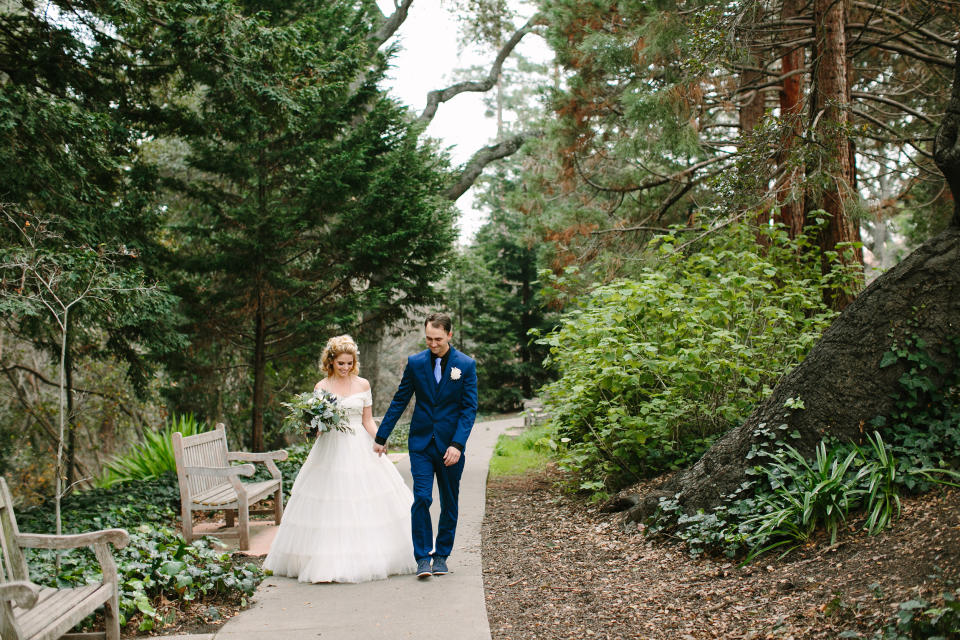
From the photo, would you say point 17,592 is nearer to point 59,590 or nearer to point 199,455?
point 59,590

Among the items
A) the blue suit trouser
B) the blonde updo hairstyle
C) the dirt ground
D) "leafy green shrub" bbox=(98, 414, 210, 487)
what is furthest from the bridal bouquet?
"leafy green shrub" bbox=(98, 414, 210, 487)

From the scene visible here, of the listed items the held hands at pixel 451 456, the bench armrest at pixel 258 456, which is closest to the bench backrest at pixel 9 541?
the held hands at pixel 451 456

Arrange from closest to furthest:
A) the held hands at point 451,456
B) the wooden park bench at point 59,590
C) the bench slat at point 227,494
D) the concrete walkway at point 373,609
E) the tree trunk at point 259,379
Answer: the wooden park bench at point 59,590
the concrete walkway at point 373,609
the held hands at point 451,456
the bench slat at point 227,494
the tree trunk at point 259,379

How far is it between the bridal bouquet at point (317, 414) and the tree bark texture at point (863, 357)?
9.63 ft

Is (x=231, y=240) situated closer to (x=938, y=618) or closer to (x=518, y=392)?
(x=938, y=618)

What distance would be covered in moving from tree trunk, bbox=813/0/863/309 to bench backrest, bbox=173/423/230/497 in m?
6.72

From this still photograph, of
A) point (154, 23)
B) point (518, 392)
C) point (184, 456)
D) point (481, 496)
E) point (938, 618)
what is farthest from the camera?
point (518, 392)

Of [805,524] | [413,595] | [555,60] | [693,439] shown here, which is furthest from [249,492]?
[555,60]

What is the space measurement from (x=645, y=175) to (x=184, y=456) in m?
8.93

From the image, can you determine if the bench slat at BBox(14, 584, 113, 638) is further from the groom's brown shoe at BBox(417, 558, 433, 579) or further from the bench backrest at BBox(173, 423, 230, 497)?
the bench backrest at BBox(173, 423, 230, 497)

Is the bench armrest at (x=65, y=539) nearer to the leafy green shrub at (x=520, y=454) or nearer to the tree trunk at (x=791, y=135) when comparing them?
the leafy green shrub at (x=520, y=454)

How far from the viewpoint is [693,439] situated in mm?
6578

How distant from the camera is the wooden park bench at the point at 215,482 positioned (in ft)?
20.8

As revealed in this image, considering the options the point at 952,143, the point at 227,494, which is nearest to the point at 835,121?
the point at 952,143
